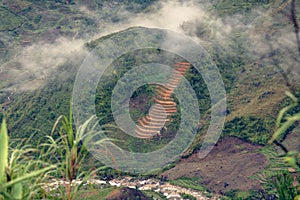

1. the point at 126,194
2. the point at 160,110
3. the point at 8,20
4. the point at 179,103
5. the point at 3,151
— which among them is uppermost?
the point at 8,20

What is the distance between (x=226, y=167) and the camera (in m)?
33.7

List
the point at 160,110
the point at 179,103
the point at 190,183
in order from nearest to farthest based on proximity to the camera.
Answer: the point at 190,183
the point at 160,110
the point at 179,103

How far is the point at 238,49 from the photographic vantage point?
50.2 meters

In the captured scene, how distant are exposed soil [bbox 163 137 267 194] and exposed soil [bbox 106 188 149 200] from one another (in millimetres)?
4298

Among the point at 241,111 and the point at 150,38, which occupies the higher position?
the point at 150,38

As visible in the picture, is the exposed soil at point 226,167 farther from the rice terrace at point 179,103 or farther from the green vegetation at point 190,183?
the green vegetation at point 190,183

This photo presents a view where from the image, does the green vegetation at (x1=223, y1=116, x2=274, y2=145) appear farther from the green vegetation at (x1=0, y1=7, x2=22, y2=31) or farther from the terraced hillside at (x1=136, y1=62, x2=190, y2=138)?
the green vegetation at (x1=0, y1=7, x2=22, y2=31)

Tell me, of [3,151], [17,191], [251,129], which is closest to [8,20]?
[251,129]

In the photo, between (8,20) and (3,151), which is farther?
(8,20)

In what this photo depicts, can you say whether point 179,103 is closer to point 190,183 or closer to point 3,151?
point 190,183

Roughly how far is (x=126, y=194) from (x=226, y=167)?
8.22 m

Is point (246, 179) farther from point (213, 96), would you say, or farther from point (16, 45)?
point (16, 45)

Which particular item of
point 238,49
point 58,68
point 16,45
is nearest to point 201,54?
point 238,49

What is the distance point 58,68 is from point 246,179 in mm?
24766
